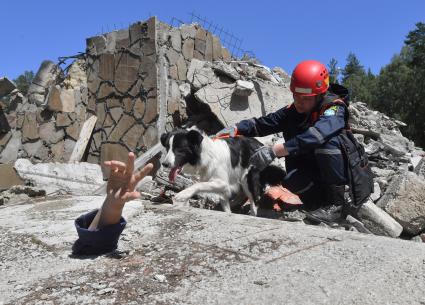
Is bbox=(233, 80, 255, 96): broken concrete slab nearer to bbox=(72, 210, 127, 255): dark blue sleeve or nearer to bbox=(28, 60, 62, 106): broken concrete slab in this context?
bbox=(28, 60, 62, 106): broken concrete slab

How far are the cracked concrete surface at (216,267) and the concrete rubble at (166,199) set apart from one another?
0.01m

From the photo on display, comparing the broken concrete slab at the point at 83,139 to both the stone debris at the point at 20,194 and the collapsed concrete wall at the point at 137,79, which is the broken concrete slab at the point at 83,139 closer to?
the collapsed concrete wall at the point at 137,79

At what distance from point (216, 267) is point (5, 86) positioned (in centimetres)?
1202

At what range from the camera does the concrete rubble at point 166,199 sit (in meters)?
2.44

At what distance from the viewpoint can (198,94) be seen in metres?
9.37

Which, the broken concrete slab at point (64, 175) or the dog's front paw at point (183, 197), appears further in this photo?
the broken concrete slab at point (64, 175)

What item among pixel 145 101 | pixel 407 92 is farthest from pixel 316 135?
pixel 407 92

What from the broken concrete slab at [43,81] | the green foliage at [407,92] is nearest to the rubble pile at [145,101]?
the broken concrete slab at [43,81]

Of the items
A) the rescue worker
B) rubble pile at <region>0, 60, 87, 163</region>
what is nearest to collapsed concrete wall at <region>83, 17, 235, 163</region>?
rubble pile at <region>0, 60, 87, 163</region>

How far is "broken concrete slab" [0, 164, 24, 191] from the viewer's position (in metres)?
9.51

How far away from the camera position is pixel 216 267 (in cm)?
269

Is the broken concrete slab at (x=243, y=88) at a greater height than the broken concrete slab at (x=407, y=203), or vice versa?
the broken concrete slab at (x=243, y=88)

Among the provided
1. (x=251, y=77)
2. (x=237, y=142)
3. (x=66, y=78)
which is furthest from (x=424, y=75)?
(x=237, y=142)

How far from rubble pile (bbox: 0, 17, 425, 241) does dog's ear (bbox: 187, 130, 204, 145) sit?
10.8 feet
